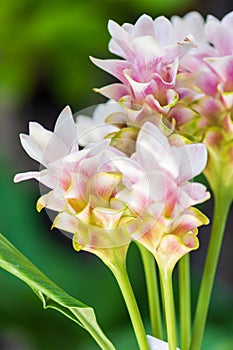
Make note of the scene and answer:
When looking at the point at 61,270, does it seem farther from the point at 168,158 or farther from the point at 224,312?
the point at 168,158

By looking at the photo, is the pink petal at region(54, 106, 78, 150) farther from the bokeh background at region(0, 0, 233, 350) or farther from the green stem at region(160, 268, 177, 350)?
the bokeh background at region(0, 0, 233, 350)

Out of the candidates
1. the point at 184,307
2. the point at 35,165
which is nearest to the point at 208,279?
the point at 184,307

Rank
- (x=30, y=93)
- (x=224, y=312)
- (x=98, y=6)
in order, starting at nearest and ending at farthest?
(x=224, y=312) → (x=98, y=6) → (x=30, y=93)

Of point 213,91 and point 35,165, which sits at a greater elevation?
point 213,91

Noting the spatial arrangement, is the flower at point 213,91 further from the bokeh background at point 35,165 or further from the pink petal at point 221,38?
the bokeh background at point 35,165

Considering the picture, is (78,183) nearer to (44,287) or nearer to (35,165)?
(44,287)

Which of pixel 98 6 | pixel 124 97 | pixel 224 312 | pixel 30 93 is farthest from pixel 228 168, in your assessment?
pixel 30 93

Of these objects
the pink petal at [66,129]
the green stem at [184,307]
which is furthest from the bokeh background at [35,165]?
the pink petal at [66,129]

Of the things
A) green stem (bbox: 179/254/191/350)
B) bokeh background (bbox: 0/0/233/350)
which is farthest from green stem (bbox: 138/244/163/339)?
bokeh background (bbox: 0/0/233/350)
